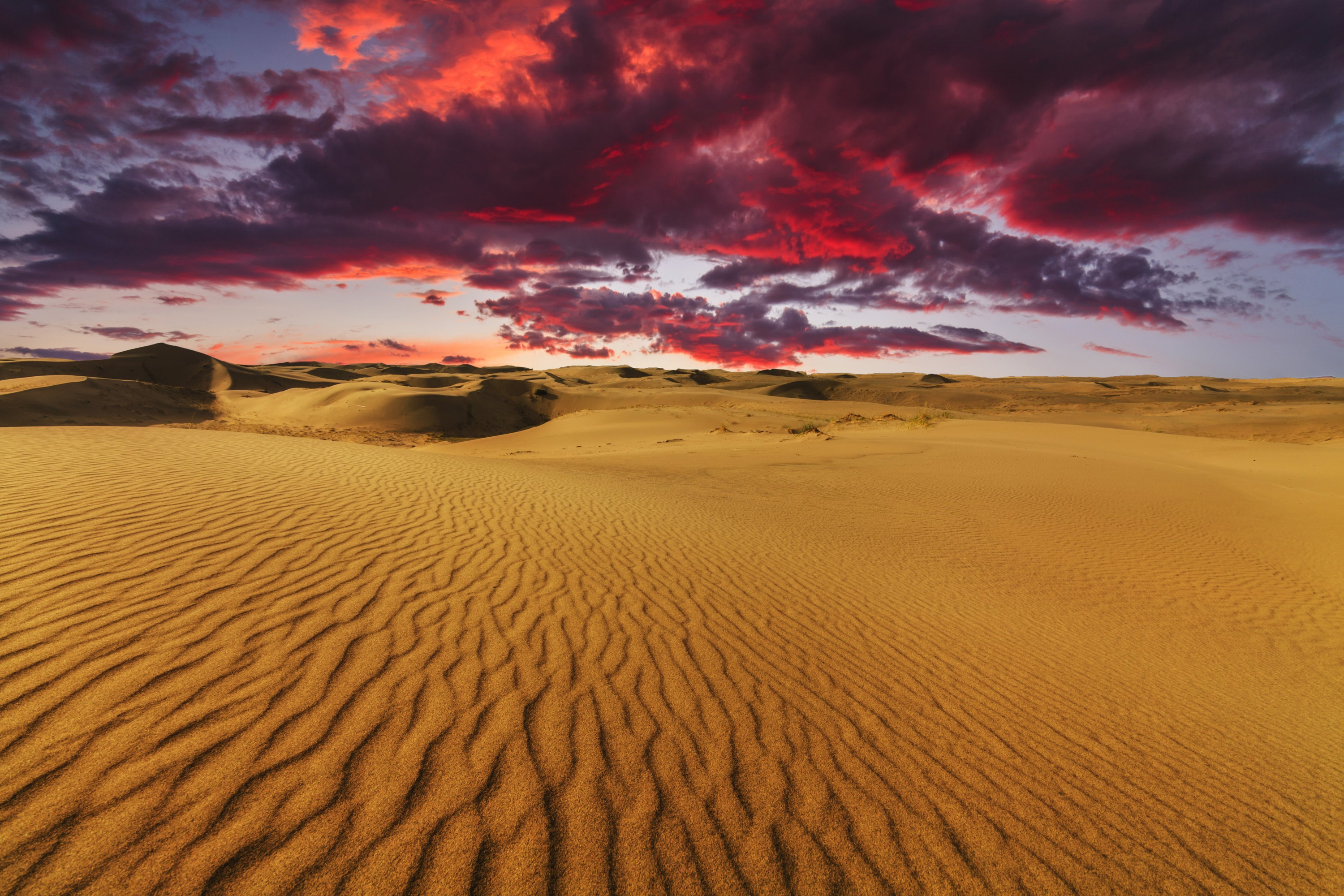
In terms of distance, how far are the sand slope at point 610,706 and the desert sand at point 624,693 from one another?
0.02 metres

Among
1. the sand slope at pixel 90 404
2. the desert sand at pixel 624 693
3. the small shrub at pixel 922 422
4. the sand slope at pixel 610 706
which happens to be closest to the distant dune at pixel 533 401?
the sand slope at pixel 90 404

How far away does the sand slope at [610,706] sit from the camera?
2240 mm

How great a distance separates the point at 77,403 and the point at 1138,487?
150 ft

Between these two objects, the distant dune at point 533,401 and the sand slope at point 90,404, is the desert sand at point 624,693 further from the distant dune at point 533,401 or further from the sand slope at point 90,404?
the sand slope at point 90,404

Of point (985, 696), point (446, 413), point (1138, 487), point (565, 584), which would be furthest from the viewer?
point (446, 413)

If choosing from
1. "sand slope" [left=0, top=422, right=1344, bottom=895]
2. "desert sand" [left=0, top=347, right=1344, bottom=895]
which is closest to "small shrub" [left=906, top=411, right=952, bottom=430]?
"desert sand" [left=0, top=347, right=1344, bottom=895]

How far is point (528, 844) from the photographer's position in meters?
2.26

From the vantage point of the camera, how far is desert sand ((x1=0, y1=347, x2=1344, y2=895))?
226 cm

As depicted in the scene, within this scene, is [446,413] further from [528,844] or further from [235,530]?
[528,844]

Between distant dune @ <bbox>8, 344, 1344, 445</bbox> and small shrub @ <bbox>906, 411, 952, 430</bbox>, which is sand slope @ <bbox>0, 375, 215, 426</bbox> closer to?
distant dune @ <bbox>8, 344, 1344, 445</bbox>

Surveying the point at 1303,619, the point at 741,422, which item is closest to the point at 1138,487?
the point at 1303,619

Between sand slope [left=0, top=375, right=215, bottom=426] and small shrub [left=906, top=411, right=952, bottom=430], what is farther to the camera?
sand slope [left=0, top=375, right=215, bottom=426]

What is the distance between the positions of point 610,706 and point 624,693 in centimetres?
18

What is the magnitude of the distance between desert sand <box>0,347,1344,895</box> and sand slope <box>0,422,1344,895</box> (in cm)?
2
